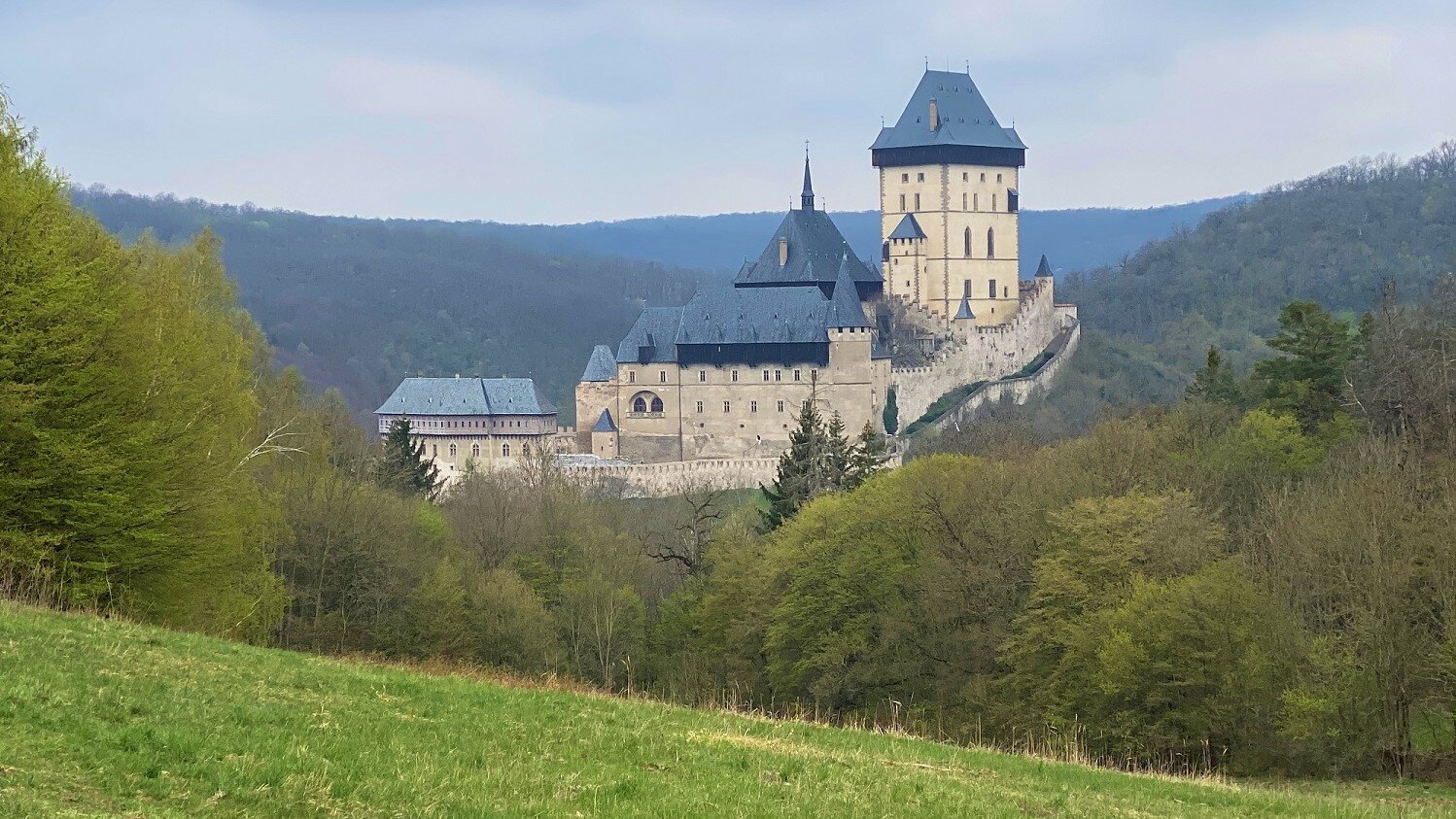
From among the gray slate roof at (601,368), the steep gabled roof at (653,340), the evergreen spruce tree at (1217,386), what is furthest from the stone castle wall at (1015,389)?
the evergreen spruce tree at (1217,386)

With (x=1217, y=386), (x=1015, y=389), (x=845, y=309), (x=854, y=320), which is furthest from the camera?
(x=1015, y=389)

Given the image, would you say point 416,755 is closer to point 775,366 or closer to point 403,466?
point 403,466

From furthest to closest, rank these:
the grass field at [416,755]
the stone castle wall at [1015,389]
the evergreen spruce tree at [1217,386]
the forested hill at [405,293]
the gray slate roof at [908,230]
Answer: the forested hill at [405,293], the gray slate roof at [908,230], the stone castle wall at [1015,389], the evergreen spruce tree at [1217,386], the grass field at [416,755]

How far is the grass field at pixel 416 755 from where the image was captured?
30.9ft

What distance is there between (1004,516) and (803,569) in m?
3.93

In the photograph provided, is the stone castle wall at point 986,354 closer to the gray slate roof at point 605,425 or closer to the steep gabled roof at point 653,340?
the steep gabled roof at point 653,340

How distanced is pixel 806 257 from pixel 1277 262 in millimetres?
54413

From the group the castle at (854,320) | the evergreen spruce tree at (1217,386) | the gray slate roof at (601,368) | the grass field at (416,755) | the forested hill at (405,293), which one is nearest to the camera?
the grass field at (416,755)

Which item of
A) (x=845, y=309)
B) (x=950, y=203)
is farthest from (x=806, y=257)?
(x=950, y=203)

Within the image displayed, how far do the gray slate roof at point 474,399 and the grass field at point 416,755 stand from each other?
63.4m

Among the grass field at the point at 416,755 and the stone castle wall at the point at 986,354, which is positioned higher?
the stone castle wall at the point at 986,354

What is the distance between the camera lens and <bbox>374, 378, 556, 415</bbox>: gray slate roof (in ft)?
257

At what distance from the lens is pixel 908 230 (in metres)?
86.9

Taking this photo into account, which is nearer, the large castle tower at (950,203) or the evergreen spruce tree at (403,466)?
the evergreen spruce tree at (403,466)
